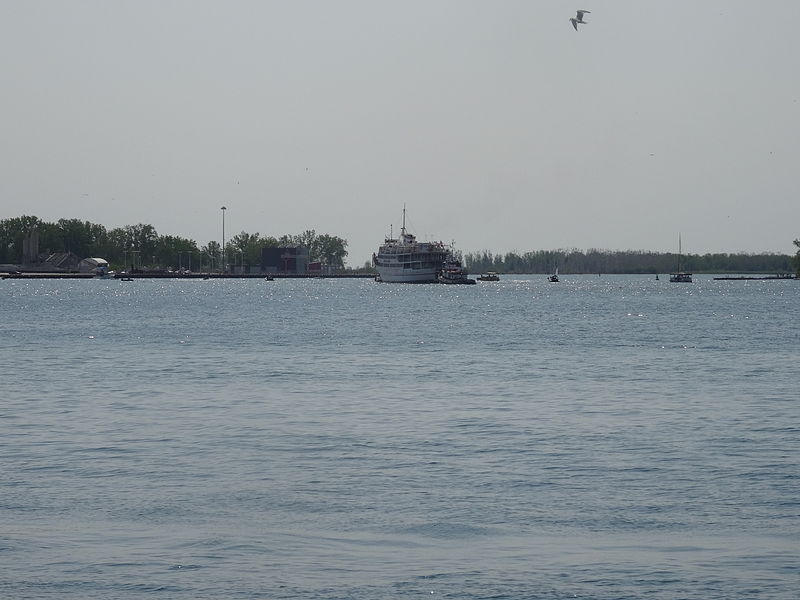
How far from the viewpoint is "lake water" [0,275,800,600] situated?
20.6 metres

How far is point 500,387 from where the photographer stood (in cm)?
5438

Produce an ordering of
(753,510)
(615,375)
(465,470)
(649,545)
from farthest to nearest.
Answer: (615,375) < (465,470) < (753,510) < (649,545)

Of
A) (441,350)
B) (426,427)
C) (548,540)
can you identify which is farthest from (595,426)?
(441,350)

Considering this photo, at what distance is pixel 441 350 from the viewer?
3167 inches

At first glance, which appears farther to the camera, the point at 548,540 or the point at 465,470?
the point at 465,470

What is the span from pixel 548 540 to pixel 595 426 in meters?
17.2

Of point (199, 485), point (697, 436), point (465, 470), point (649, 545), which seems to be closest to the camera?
point (649, 545)

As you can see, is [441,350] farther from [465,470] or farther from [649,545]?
[649,545]

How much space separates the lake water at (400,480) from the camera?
2059 centimetres

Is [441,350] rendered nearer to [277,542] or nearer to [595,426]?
[595,426]

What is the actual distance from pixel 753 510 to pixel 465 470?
7.99 m

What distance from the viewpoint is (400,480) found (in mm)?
29469

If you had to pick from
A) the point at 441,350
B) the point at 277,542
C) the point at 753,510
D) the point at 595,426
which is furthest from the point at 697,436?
the point at 441,350

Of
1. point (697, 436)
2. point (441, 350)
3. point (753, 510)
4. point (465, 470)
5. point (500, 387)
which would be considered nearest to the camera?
point (753, 510)
